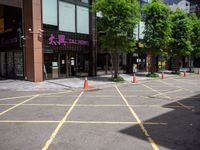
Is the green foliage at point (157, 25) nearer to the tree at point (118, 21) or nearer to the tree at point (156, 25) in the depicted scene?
the tree at point (156, 25)

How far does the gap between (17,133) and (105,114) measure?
3459mm

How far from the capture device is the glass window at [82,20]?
25.2 metres

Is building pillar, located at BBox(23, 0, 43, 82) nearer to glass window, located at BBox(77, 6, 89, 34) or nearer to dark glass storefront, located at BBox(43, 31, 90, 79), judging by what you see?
dark glass storefront, located at BBox(43, 31, 90, 79)

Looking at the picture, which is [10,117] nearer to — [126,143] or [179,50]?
[126,143]

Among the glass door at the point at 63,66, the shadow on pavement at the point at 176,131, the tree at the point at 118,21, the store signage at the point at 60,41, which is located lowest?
the shadow on pavement at the point at 176,131

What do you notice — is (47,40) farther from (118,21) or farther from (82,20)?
(118,21)

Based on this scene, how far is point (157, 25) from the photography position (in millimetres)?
27547

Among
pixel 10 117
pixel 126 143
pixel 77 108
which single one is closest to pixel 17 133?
pixel 10 117

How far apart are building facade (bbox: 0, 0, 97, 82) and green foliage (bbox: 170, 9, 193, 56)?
1271 centimetres

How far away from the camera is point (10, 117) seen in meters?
8.91

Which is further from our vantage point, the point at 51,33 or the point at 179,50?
the point at 179,50

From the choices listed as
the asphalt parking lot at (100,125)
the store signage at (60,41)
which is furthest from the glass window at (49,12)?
the asphalt parking lot at (100,125)

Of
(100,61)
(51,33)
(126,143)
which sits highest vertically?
(51,33)

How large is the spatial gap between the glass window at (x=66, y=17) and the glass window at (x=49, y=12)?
0.69 metres
